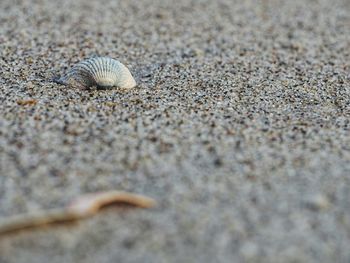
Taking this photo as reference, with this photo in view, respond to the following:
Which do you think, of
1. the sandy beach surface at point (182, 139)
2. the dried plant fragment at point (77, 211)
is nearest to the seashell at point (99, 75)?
the sandy beach surface at point (182, 139)

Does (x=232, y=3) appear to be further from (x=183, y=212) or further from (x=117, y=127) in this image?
(x=183, y=212)

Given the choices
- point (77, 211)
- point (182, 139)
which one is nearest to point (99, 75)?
point (182, 139)

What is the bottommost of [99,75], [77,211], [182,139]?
[77,211]

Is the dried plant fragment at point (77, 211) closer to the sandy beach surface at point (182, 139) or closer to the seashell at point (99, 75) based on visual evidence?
the sandy beach surface at point (182, 139)

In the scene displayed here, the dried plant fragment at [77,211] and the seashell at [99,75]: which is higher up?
the seashell at [99,75]

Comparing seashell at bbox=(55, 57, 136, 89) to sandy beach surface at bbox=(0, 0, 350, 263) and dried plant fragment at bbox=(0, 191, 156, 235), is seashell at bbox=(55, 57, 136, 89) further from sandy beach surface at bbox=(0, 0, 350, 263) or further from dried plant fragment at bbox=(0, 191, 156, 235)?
dried plant fragment at bbox=(0, 191, 156, 235)

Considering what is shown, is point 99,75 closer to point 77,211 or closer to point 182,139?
point 182,139
